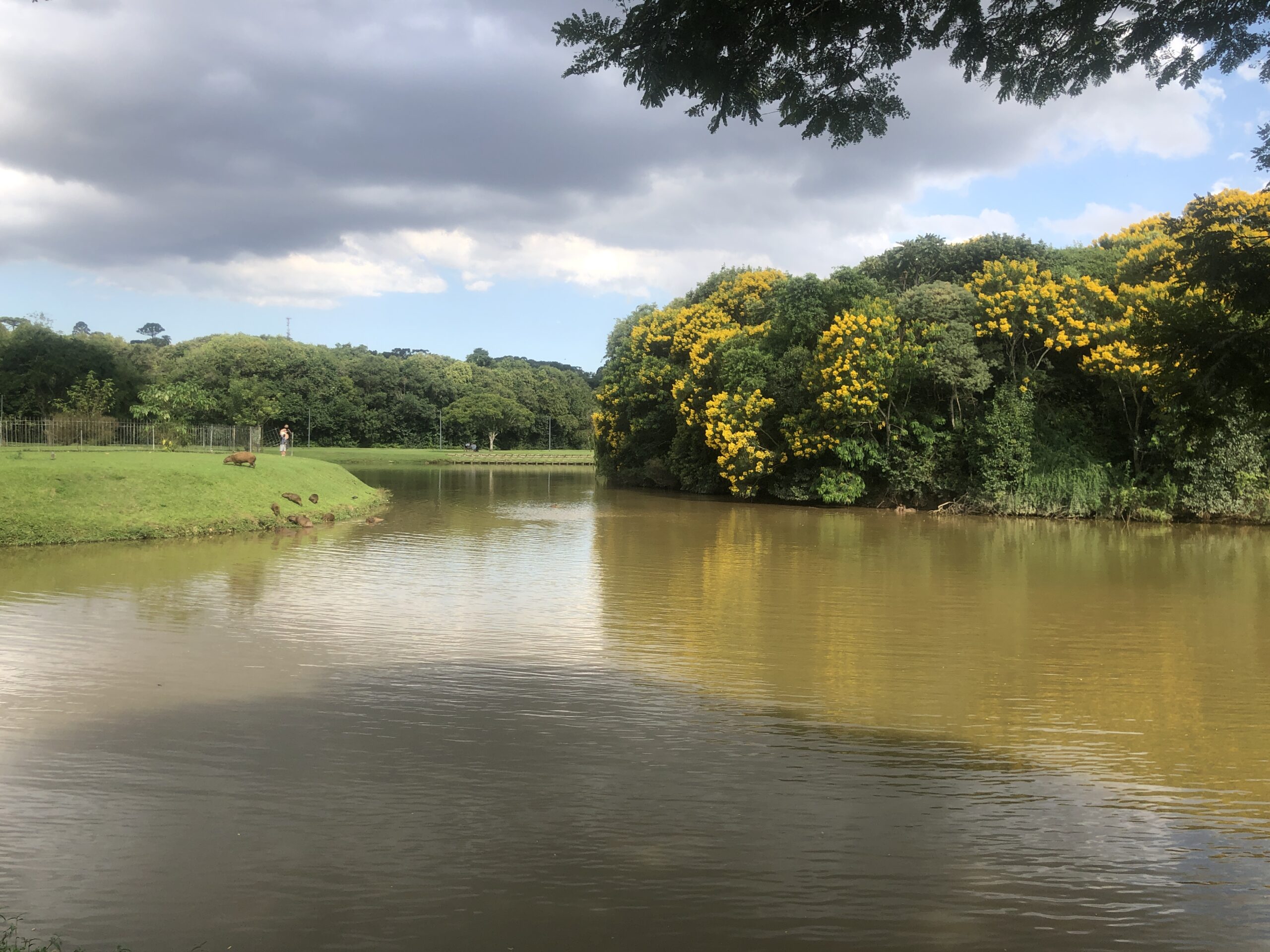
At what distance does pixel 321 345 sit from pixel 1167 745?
109657 mm

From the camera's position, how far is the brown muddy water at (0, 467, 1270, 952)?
4484mm

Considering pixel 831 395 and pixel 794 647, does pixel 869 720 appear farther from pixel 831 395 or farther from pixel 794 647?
pixel 831 395

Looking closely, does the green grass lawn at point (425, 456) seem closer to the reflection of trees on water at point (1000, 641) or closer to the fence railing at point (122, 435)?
the fence railing at point (122, 435)

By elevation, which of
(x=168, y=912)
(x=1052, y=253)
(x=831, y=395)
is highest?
(x=1052, y=253)

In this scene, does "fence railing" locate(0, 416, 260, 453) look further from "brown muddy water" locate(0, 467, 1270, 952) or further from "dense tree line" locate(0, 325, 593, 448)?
"brown muddy water" locate(0, 467, 1270, 952)

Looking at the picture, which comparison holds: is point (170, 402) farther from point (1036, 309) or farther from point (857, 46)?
point (857, 46)

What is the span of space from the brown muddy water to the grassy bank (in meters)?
4.18

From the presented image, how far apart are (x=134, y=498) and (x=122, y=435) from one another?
81.7 feet

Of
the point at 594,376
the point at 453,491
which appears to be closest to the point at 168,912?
the point at 453,491

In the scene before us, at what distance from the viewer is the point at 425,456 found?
A: 8038 centimetres

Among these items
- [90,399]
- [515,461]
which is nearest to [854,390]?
[90,399]

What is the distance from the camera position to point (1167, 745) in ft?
23.7

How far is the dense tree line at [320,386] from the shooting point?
6362 cm

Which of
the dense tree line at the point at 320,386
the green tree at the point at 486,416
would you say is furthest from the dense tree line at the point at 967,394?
the green tree at the point at 486,416
